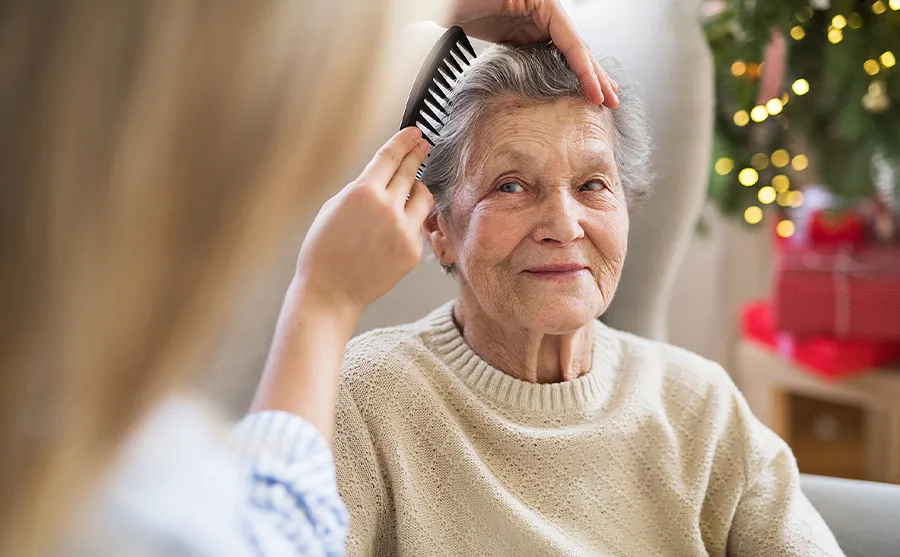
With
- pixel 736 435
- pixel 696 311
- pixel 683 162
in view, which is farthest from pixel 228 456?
pixel 696 311

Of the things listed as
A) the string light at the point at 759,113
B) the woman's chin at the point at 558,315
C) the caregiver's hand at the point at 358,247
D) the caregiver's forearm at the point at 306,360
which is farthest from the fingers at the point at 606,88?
the string light at the point at 759,113

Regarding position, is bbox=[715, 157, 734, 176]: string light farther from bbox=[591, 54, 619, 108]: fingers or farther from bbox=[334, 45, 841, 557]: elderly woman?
bbox=[591, 54, 619, 108]: fingers

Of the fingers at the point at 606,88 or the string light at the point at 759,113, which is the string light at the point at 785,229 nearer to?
the string light at the point at 759,113

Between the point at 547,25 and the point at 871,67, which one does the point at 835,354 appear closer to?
the point at 871,67

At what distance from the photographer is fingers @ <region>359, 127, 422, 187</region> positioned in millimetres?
856

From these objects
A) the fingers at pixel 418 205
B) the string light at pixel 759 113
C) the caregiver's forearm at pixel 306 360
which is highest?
the string light at pixel 759 113

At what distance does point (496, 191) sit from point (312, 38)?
48 centimetres

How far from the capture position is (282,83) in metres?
0.58

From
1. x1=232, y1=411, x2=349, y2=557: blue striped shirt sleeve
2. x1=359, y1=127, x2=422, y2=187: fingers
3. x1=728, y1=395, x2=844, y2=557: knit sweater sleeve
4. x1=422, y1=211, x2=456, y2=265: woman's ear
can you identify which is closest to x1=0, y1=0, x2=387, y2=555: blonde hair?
x1=232, y1=411, x2=349, y2=557: blue striped shirt sleeve

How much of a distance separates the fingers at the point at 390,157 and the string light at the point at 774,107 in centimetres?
120

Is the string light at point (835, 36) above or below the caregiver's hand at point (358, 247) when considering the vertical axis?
above

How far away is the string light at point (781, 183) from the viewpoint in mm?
2033

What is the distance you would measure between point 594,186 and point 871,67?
989 millimetres

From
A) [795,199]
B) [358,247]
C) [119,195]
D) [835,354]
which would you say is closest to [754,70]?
[795,199]
